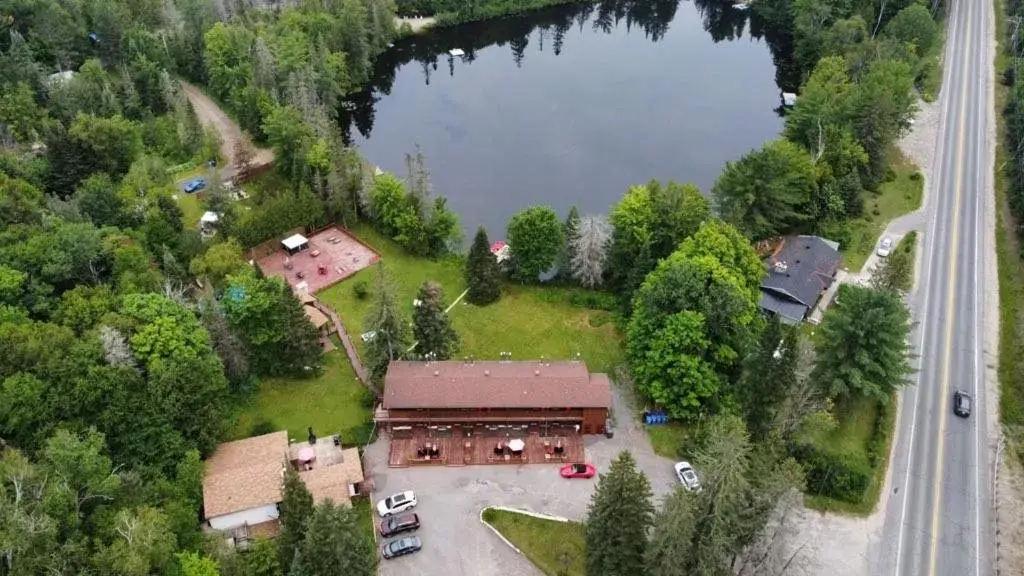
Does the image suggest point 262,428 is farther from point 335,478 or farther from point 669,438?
point 669,438

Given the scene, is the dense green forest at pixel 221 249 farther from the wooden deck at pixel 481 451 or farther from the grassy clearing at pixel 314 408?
the wooden deck at pixel 481 451

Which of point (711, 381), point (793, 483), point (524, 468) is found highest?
point (793, 483)

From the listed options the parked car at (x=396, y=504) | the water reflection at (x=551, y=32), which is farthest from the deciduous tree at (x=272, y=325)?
the water reflection at (x=551, y=32)

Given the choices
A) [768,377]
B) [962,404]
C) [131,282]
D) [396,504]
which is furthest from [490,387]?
[962,404]

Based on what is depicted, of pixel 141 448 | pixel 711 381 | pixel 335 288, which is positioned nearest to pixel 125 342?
pixel 141 448

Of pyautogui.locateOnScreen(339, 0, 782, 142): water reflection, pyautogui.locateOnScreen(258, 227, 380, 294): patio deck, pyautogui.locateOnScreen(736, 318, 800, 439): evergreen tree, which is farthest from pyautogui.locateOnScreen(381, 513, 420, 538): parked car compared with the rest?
pyautogui.locateOnScreen(339, 0, 782, 142): water reflection

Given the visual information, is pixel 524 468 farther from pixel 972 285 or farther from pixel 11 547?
pixel 972 285
